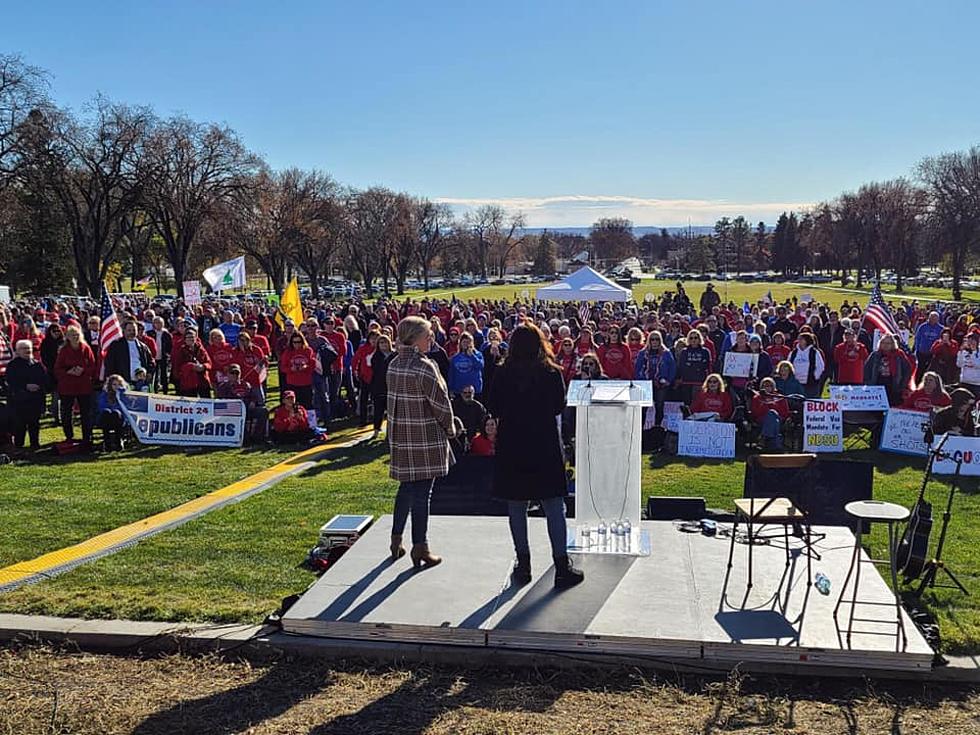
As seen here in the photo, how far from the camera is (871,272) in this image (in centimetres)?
9350

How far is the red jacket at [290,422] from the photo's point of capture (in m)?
13.0

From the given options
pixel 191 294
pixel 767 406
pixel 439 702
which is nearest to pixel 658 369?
pixel 767 406

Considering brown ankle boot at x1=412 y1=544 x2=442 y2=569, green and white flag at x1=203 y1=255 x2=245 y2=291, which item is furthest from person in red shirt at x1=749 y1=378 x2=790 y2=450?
green and white flag at x1=203 y1=255 x2=245 y2=291

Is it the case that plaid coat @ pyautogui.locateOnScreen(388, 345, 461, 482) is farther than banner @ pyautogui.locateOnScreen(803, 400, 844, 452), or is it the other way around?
banner @ pyautogui.locateOnScreen(803, 400, 844, 452)

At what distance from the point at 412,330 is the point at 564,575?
6.88 ft

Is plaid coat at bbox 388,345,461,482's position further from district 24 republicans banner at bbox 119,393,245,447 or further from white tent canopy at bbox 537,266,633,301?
white tent canopy at bbox 537,266,633,301

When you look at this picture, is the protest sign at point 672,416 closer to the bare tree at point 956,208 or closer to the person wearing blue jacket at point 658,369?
the person wearing blue jacket at point 658,369

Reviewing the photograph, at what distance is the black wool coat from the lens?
18.7 feet

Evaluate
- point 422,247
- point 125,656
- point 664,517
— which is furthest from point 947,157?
point 125,656

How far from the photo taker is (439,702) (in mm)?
4895

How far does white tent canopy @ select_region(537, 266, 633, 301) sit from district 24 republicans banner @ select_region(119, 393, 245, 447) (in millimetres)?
14037

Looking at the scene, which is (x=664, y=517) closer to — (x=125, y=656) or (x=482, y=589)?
(x=482, y=589)

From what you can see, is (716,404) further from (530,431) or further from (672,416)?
(530,431)

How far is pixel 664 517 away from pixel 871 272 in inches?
3772
